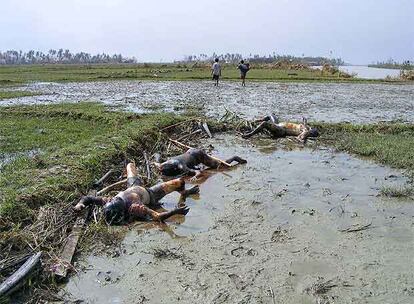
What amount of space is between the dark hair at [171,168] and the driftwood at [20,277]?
4.49m

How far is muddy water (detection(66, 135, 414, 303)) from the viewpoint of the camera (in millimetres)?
5031

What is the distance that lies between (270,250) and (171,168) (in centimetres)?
401

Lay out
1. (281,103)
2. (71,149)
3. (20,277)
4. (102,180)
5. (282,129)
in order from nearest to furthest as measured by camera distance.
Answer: (20,277) → (102,180) → (71,149) → (282,129) → (281,103)

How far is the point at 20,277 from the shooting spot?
490 cm

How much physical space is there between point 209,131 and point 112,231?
7.82 metres

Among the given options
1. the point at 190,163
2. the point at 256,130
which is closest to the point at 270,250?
the point at 190,163

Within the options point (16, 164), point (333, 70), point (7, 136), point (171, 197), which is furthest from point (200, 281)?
A: point (333, 70)

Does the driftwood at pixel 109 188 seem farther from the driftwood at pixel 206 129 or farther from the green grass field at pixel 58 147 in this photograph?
the driftwood at pixel 206 129

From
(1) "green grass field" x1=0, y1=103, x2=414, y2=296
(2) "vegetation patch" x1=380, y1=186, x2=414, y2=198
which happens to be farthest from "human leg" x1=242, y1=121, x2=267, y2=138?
(2) "vegetation patch" x1=380, y1=186, x2=414, y2=198

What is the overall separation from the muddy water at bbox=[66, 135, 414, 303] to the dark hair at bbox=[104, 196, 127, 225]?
0.93ft

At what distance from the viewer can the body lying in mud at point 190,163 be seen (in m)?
9.61

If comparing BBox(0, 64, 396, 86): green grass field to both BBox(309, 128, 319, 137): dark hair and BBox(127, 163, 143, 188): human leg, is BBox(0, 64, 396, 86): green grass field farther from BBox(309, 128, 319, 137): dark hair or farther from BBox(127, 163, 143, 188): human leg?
BBox(127, 163, 143, 188): human leg

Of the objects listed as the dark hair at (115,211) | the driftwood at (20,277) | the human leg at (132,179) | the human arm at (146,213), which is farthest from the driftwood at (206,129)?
the driftwood at (20,277)

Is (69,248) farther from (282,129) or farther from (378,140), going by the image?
(378,140)
